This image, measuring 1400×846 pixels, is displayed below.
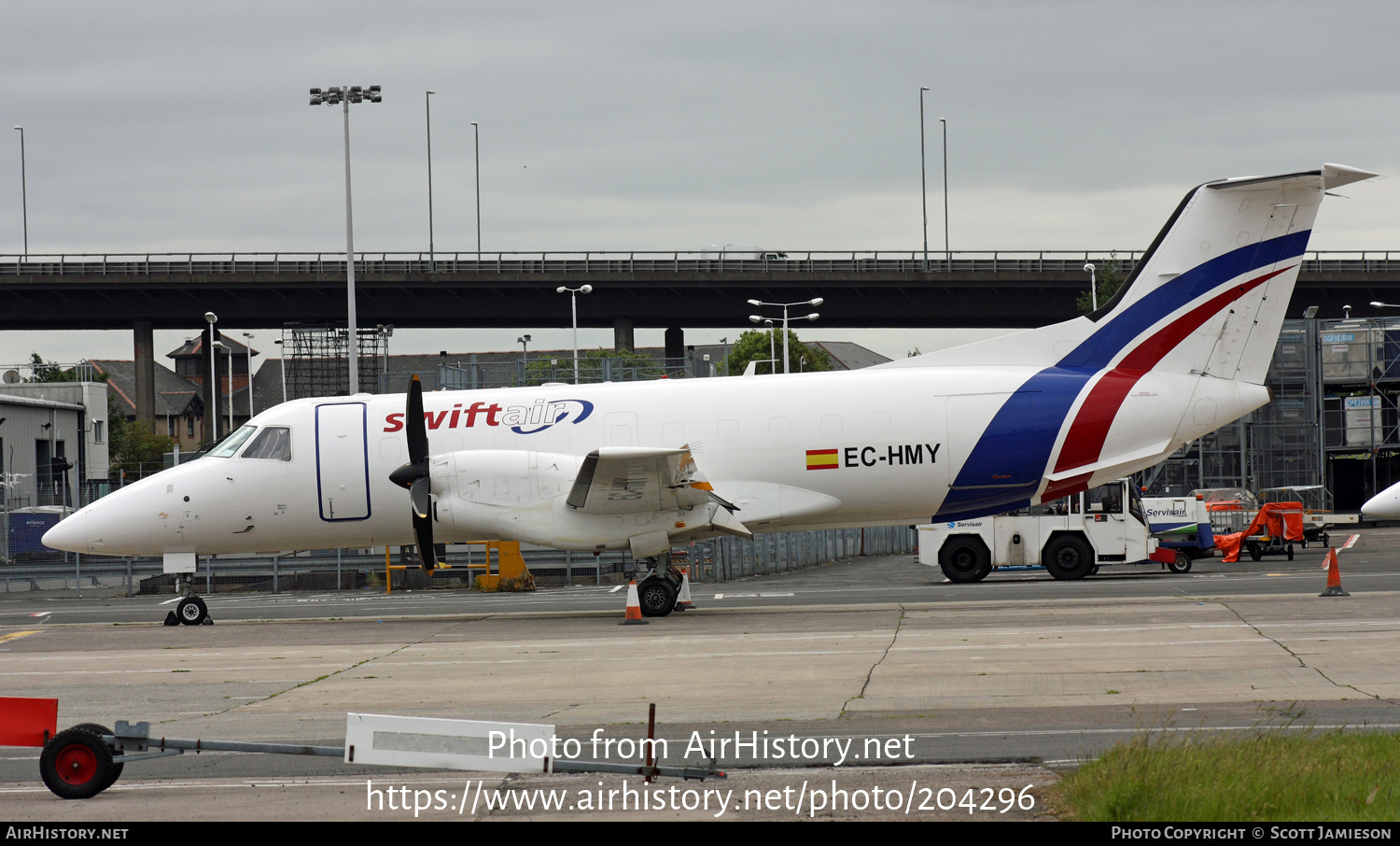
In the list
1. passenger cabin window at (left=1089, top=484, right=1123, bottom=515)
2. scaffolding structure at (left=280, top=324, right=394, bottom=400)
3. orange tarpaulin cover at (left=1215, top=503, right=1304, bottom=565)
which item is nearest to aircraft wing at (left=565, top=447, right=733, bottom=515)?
passenger cabin window at (left=1089, top=484, right=1123, bottom=515)

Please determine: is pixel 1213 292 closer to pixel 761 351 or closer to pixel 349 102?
pixel 349 102

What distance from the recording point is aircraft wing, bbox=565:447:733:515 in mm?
18062

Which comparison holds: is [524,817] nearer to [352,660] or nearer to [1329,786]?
[1329,786]

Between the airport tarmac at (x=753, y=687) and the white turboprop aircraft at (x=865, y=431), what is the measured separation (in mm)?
1770

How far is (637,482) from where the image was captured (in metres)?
18.8

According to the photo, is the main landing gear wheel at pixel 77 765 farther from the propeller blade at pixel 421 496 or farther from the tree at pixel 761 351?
the tree at pixel 761 351

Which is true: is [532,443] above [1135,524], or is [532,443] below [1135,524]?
above

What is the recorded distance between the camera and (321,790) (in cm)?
828

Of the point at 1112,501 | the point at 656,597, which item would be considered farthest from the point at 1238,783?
the point at 1112,501

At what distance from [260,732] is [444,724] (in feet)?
14.5

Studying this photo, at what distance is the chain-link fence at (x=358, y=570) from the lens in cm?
3195

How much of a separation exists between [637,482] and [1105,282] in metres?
48.7

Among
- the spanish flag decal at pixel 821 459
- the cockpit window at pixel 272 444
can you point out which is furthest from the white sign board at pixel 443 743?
the cockpit window at pixel 272 444
